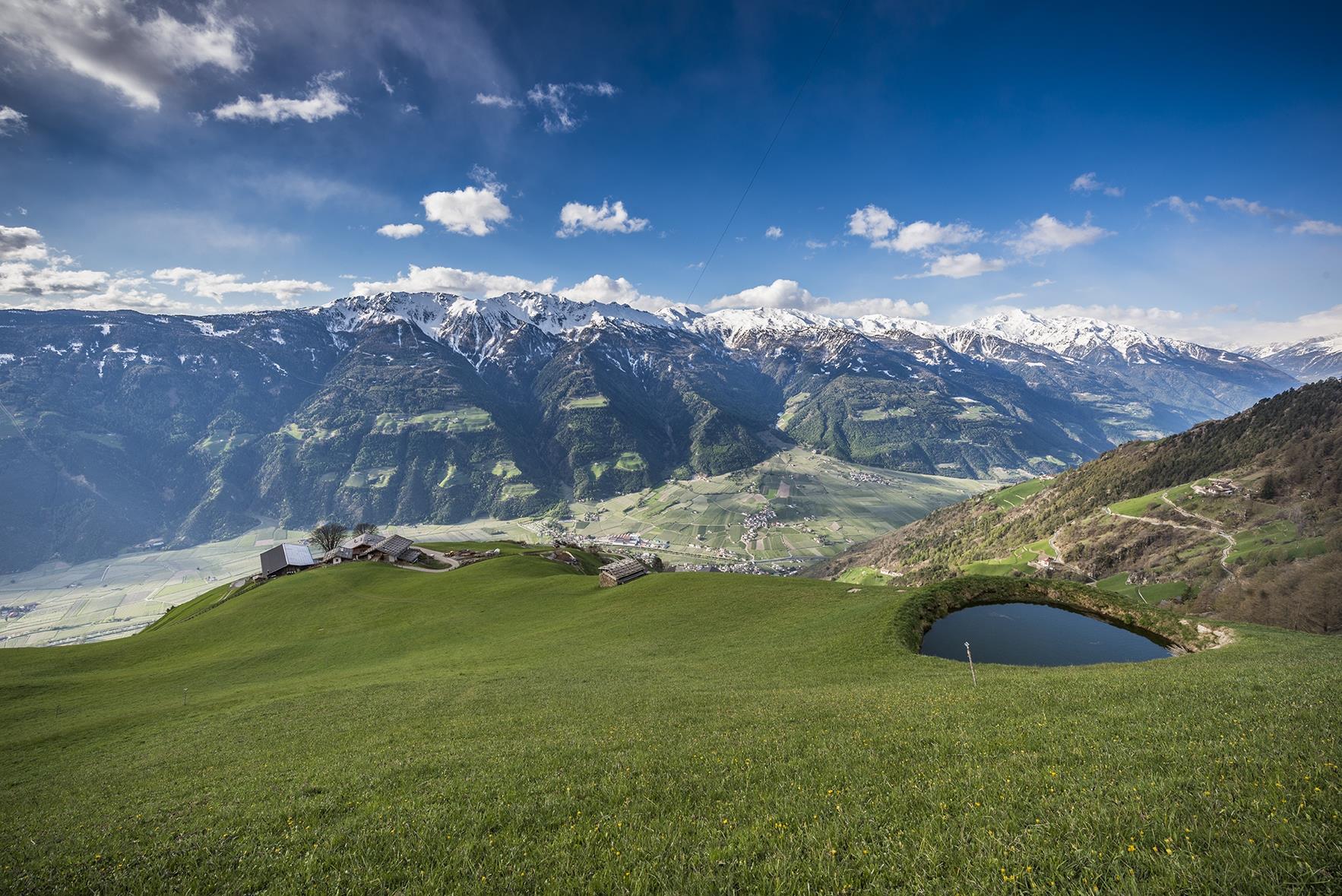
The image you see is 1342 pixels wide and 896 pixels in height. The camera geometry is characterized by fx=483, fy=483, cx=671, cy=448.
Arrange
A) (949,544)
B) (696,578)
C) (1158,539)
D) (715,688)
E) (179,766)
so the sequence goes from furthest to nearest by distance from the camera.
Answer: (949,544), (1158,539), (696,578), (715,688), (179,766)

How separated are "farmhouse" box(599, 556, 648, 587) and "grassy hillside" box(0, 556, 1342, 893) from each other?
29179 millimetres

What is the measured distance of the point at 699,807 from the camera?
10.0 metres

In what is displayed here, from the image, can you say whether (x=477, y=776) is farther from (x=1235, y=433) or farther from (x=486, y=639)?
(x=1235, y=433)

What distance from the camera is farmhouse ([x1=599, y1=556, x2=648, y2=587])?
60812mm

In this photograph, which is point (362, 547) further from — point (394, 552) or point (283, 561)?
point (283, 561)

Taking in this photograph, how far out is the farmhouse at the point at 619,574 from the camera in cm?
6081

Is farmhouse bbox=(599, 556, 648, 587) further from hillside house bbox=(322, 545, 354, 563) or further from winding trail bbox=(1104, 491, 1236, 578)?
winding trail bbox=(1104, 491, 1236, 578)

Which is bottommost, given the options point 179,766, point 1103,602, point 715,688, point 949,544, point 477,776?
point 949,544

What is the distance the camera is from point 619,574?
6216cm

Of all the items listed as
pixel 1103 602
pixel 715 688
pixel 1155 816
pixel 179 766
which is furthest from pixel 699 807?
pixel 1103 602

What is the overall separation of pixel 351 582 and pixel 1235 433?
772 feet

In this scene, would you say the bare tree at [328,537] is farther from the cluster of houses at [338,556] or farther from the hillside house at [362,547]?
the hillside house at [362,547]

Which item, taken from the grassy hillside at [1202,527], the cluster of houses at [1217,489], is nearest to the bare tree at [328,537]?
the grassy hillside at [1202,527]

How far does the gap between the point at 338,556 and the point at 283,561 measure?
29.6 ft
